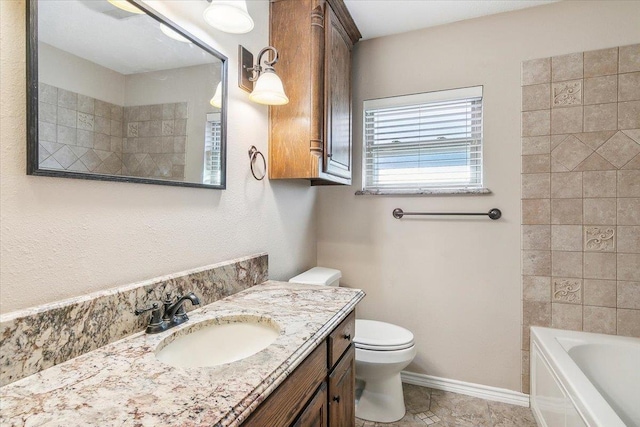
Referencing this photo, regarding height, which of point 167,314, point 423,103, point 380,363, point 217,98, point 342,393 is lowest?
point 380,363

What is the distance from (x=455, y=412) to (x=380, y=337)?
25.6 inches

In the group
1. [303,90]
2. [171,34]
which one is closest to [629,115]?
[303,90]

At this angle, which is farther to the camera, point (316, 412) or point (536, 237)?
point (536, 237)

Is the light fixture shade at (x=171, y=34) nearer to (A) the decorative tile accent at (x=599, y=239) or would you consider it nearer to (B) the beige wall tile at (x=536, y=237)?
(B) the beige wall tile at (x=536, y=237)

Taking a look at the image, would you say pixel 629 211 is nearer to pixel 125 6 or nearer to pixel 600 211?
pixel 600 211

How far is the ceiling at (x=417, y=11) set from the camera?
1.95 m

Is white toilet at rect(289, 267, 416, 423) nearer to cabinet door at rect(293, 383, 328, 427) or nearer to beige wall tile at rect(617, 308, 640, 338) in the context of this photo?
cabinet door at rect(293, 383, 328, 427)

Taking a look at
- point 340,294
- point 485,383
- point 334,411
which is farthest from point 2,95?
point 485,383

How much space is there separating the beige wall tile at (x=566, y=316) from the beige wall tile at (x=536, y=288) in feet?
0.23

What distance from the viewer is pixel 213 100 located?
4.41 feet

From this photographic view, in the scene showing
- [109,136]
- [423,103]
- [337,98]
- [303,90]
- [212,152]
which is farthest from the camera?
[423,103]

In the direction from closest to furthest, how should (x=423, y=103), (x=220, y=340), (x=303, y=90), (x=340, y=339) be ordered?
(x=220, y=340) < (x=340, y=339) < (x=303, y=90) < (x=423, y=103)

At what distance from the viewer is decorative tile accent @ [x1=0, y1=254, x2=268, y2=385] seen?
2.30 ft

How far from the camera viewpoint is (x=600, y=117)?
6.02 feet
